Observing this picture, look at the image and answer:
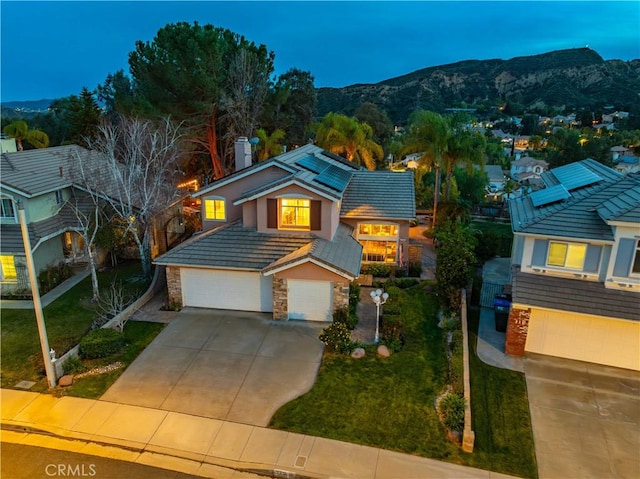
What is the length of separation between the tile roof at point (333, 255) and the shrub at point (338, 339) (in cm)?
215

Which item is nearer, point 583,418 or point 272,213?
point 583,418

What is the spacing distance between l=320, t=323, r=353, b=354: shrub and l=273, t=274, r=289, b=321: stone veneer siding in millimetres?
2423

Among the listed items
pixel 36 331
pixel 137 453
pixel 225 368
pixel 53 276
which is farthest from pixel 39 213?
pixel 137 453

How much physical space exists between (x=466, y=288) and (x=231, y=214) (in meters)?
11.7

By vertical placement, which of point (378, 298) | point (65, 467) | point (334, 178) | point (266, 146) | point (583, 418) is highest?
point (266, 146)

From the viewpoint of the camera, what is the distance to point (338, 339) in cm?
1466

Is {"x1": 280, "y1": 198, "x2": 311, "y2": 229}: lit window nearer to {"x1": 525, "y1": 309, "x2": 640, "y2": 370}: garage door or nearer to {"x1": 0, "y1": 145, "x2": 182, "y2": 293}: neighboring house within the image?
{"x1": 525, "y1": 309, "x2": 640, "y2": 370}: garage door

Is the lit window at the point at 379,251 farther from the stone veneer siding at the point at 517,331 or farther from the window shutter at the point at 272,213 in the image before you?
the stone veneer siding at the point at 517,331

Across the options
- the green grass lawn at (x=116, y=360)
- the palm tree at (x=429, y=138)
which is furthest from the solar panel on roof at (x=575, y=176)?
the green grass lawn at (x=116, y=360)

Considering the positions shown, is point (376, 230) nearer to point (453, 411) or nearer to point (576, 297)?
point (576, 297)

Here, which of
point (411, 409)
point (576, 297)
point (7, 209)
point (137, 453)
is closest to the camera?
point (137, 453)

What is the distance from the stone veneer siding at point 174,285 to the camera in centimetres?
1764

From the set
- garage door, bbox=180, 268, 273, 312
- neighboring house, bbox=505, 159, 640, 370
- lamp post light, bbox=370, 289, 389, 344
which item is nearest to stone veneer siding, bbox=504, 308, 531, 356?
neighboring house, bbox=505, 159, 640, 370

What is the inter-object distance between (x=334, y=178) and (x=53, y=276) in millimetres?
A: 14401
